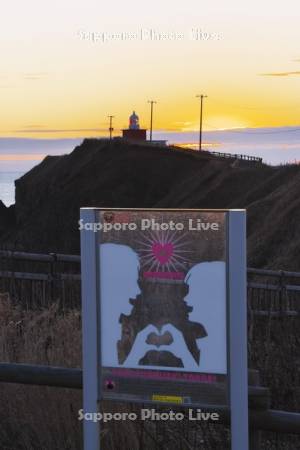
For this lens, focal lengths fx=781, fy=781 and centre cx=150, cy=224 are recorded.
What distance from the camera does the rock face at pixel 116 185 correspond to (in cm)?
6328

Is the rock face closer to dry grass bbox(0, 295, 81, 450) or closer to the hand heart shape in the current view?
dry grass bbox(0, 295, 81, 450)

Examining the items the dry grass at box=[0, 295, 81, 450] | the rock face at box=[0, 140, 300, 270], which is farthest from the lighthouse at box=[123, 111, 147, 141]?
the dry grass at box=[0, 295, 81, 450]

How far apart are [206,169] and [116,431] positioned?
69.9 m

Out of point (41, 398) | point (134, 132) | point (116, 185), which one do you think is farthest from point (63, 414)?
point (134, 132)

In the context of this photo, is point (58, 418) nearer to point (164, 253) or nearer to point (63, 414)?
point (63, 414)

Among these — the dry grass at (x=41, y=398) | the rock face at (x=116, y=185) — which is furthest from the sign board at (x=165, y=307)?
the rock face at (x=116, y=185)

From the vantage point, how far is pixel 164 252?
366 cm

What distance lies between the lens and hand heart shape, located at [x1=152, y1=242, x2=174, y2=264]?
365 cm

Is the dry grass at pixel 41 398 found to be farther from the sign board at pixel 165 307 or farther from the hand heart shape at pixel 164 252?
the hand heart shape at pixel 164 252

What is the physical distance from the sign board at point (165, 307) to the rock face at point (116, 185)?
48.2 m

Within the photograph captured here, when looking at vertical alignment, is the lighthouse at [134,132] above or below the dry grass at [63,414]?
above

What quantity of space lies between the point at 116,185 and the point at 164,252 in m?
76.4

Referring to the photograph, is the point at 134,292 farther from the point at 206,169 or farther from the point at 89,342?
the point at 206,169

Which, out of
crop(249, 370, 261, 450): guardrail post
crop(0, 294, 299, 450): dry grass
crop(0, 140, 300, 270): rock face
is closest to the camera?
crop(249, 370, 261, 450): guardrail post
